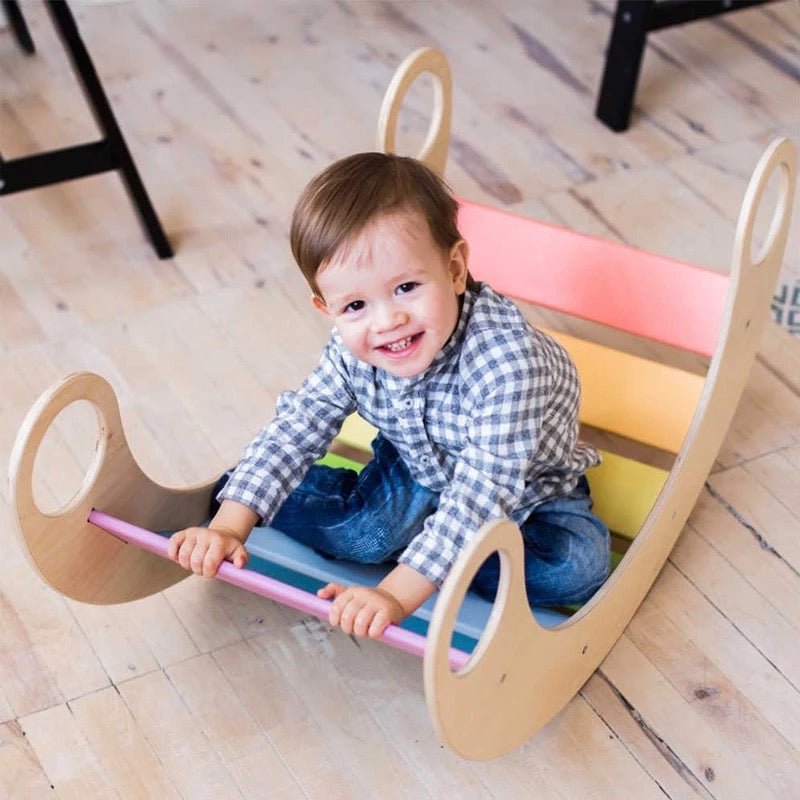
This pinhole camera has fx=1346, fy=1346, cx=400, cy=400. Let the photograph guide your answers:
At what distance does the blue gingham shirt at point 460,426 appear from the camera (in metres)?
1.26

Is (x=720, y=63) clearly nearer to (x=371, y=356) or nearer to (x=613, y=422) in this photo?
(x=613, y=422)

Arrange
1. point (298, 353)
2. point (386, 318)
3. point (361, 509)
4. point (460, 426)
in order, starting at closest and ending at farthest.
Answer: point (386, 318)
point (460, 426)
point (361, 509)
point (298, 353)

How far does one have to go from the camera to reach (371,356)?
1.26 meters

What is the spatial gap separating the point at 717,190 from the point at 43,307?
1060 mm

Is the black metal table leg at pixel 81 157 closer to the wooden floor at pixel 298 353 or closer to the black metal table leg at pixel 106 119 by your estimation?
the black metal table leg at pixel 106 119

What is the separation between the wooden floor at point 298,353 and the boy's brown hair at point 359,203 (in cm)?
49

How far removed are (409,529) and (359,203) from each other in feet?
1.26

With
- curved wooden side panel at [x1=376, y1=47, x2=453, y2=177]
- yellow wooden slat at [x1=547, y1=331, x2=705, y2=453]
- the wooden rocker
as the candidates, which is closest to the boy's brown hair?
the wooden rocker

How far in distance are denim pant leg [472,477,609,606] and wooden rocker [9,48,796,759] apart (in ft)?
0.09

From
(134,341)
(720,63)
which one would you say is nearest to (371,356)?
(134,341)

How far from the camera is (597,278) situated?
1.65 meters

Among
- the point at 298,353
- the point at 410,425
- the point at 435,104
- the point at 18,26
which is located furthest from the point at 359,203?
the point at 18,26

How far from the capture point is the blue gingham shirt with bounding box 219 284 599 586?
126 cm

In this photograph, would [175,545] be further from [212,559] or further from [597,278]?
[597,278]
